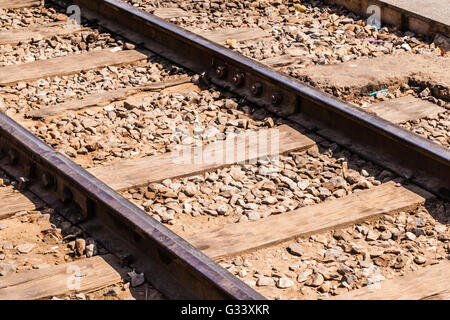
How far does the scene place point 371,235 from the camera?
4535mm

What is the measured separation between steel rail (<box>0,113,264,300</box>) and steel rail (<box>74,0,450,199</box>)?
163 centimetres

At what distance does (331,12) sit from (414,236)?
4076 millimetres

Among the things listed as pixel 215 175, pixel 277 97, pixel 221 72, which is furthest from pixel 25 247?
pixel 221 72

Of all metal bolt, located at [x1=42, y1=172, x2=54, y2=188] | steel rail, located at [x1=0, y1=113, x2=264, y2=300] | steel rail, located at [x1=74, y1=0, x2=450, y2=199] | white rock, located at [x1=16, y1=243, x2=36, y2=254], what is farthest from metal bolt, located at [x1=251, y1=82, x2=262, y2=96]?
white rock, located at [x1=16, y1=243, x2=36, y2=254]

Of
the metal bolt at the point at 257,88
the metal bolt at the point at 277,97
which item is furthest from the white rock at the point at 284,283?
the metal bolt at the point at 257,88

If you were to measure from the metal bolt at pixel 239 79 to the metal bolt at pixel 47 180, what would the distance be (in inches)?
74.6

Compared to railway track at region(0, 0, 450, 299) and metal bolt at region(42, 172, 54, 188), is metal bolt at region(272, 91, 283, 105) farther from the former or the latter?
metal bolt at region(42, 172, 54, 188)

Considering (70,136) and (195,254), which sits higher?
(195,254)

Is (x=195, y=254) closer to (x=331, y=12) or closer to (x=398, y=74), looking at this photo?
(x=398, y=74)

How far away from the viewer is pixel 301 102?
593 cm

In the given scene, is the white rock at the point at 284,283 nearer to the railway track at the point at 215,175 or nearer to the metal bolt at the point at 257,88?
the railway track at the point at 215,175

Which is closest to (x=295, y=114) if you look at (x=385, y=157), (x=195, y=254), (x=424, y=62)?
(x=385, y=157)

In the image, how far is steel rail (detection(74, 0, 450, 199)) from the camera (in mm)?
5008

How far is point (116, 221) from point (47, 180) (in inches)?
27.6
